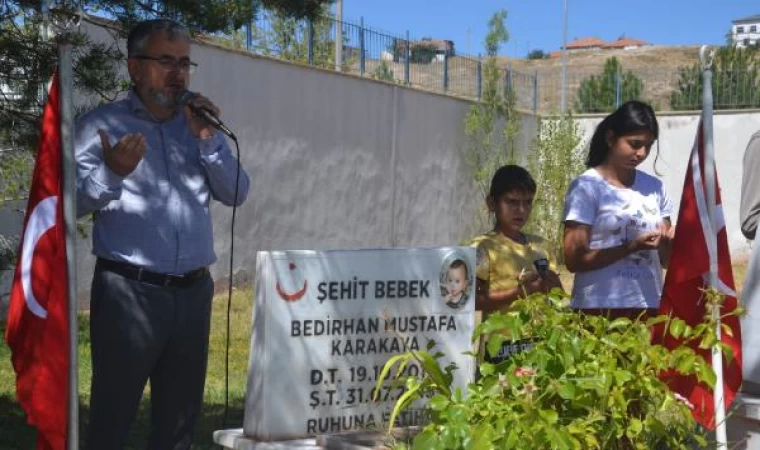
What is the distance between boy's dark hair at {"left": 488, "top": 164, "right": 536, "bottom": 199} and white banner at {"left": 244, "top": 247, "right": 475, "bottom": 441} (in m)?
0.60

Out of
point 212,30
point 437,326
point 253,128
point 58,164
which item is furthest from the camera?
point 253,128

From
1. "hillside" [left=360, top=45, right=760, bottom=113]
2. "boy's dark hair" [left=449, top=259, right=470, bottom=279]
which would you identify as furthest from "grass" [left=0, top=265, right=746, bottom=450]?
"hillside" [left=360, top=45, right=760, bottom=113]

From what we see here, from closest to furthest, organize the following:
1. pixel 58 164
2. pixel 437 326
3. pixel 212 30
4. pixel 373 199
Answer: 1. pixel 58 164
2. pixel 437 326
3. pixel 212 30
4. pixel 373 199

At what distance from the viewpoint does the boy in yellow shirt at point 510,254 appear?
15.1ft

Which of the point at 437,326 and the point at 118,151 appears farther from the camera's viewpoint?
the point at 437,326

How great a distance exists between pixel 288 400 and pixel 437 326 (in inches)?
27.4

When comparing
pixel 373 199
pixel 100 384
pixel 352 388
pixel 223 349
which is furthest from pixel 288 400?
pixel 373 199

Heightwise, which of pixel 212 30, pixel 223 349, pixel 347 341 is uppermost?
pixel 212 30

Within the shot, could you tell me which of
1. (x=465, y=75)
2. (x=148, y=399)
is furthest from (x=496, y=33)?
(x=148, y=399)

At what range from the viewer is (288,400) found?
390 centimetres

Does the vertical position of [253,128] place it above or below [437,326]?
above

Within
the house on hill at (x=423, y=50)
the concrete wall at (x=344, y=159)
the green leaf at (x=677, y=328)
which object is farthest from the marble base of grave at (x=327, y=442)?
the house on hill at (x=423, y=50)

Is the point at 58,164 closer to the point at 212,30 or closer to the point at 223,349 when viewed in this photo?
the point at 212,30

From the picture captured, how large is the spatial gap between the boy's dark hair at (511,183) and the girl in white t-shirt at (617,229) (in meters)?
0.21
